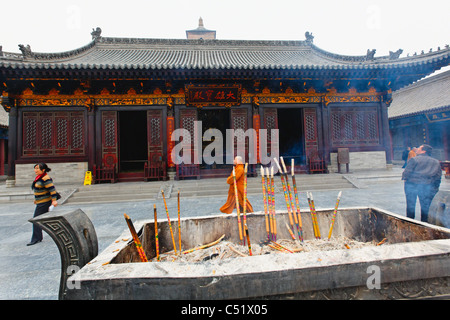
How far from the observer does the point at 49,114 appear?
831cm

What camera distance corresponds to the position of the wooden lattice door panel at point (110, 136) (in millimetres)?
8578

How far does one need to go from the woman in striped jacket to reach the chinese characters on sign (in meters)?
6.12

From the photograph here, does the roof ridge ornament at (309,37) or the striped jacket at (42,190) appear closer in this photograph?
the striped jacket at (42,190)

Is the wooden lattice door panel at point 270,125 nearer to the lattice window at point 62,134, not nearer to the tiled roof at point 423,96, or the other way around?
the lattice window at point 62,134

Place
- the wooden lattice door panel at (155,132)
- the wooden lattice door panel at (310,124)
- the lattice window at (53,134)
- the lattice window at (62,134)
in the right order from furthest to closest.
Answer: the wooden lattice door panel at (310,124)
the wooden lattice door panel at (155,132)
the lattice window at (62,134)
the lattice window at (53,134)

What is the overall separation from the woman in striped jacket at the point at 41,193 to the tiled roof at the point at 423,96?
17736 millimetres

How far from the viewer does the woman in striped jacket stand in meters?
3.42

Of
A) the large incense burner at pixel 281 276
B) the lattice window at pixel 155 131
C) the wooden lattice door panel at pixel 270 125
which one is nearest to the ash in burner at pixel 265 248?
the large incense burner at pixel 281 276

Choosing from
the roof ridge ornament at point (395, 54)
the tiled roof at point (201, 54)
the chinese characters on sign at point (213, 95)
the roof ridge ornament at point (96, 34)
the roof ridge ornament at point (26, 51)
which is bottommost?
the chinese characters on sign at point (213, 95)

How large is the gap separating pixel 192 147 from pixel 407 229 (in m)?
7.56

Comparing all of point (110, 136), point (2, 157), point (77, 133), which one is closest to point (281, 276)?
point (110, 136)

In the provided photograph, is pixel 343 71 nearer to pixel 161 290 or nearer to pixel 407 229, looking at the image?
pixel 407 229

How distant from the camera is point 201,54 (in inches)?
464

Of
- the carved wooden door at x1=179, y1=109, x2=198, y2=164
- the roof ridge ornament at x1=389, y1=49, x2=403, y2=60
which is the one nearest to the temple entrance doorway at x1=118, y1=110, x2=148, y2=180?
the carved wooden door at x1=179, y1=109, x2=198, y2=164
